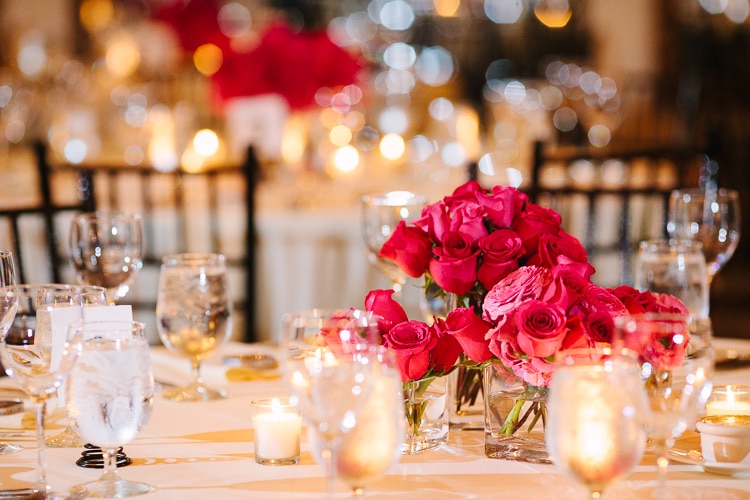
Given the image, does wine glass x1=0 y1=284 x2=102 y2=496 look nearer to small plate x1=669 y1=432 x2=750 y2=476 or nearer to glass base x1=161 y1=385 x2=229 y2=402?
glass base x1=161 y1=385 x2=229 y2=402

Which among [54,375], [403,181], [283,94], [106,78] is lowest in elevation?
[54,375]

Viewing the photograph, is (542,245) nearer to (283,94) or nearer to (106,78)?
(283,94)

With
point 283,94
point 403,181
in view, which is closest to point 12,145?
point 283,94

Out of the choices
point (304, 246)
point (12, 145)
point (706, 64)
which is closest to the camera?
point (304, 246)

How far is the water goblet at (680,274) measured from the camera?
1590mm

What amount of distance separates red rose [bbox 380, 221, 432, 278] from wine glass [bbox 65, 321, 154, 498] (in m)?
0.36

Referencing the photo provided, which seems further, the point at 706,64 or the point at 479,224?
the point at 706,64

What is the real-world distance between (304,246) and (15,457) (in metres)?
1.96

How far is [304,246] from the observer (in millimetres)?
3188

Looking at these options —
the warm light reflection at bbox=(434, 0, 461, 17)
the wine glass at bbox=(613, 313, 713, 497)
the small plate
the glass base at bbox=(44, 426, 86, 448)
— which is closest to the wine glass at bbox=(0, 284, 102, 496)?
the glass base at bbox=(44, 426, 86, 448)

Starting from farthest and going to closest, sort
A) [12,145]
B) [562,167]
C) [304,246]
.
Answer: [12,145], [562,167], [304,246]

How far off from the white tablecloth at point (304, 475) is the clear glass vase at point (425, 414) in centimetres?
1

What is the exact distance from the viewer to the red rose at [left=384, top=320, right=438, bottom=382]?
46.1 inches

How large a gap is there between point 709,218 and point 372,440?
3.91 feet
